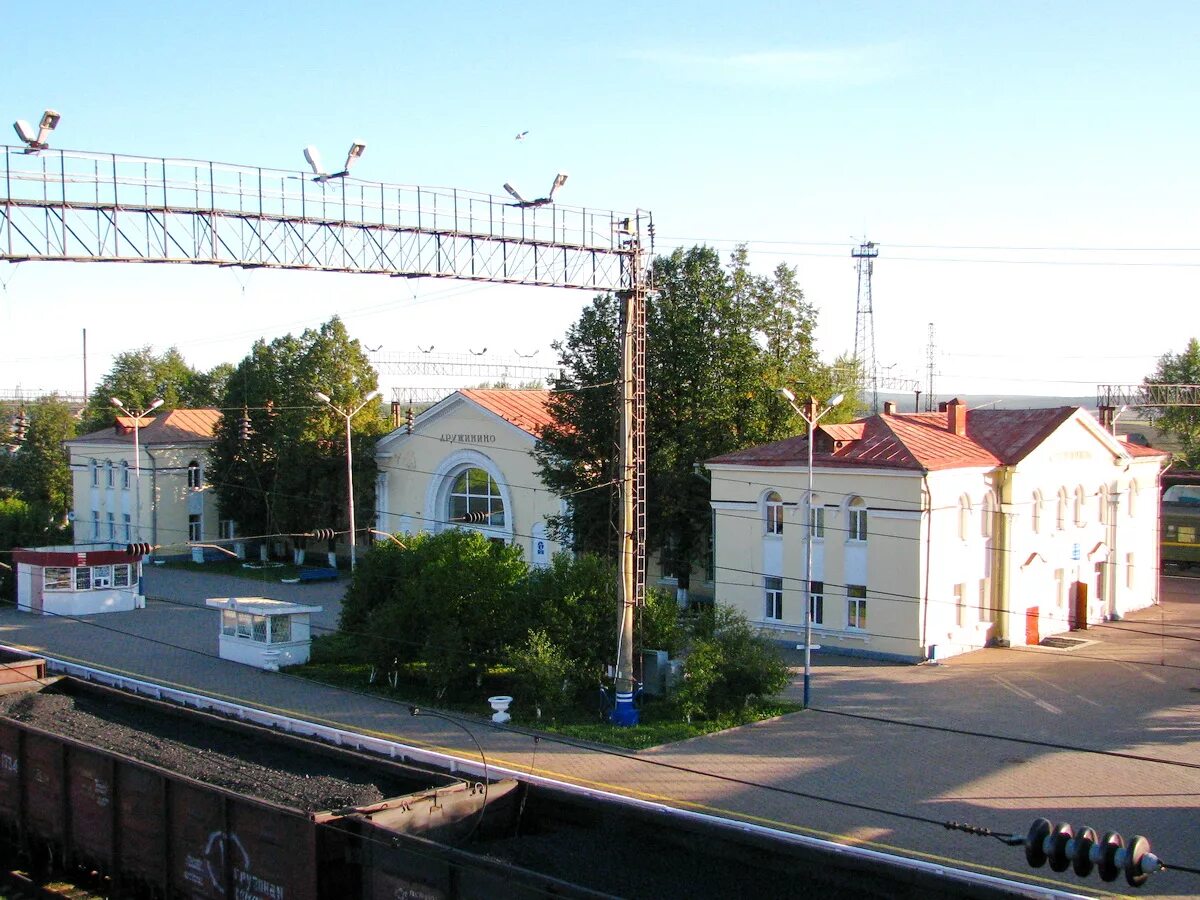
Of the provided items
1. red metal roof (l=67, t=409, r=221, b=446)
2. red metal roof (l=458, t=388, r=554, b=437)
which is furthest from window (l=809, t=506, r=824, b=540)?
red metal roof (l=67, t=409, r=221, b=446)

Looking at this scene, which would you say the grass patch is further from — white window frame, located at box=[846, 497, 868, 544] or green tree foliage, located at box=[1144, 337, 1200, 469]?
green tree foliage, located at box=[1144, 337, 1200, 469]

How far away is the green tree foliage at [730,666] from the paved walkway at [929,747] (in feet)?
2.58

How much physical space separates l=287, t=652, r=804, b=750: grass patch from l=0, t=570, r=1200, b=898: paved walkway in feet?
1.32

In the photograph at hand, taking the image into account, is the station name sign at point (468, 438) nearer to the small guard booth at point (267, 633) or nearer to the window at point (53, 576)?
the small guard booth at point (267, 633)

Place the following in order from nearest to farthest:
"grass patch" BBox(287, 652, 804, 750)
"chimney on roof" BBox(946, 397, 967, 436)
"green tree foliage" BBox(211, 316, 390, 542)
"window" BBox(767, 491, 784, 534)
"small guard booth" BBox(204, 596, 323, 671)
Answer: "grass patch" BBox(287, 652, 804, 750) < "small guard booth" BBox(204, 596, 323, 671) < "window" BBox(767, 491, 784, 534) < "chimney on roof" BBox(946, 397, 967, 436) < "green tree foliage" BBox(211, 316, 390, 542)

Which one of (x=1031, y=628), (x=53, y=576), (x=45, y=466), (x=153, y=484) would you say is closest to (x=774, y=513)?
(x=1031, y=628)

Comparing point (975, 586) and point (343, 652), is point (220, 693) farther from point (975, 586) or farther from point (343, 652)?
point (975, 586)

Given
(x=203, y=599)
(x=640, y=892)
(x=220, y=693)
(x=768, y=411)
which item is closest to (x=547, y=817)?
(x=640, y=892)

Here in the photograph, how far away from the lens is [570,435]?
33.3 meters

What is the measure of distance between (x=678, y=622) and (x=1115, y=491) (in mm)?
18873

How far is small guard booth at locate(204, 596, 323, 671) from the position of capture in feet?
88.8

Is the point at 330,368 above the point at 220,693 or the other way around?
above

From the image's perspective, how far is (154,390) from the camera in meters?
71.0

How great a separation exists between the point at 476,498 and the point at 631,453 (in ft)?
Result: 72.7
